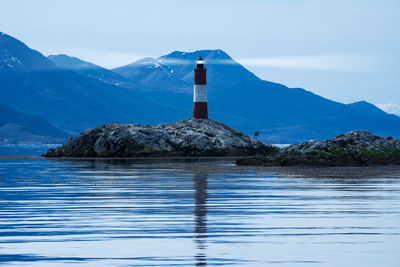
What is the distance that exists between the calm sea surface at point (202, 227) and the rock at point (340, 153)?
27.5 meters

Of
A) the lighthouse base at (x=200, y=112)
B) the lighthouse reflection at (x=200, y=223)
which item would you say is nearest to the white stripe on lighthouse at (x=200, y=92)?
the lighthouse base at (x=200, y=112)

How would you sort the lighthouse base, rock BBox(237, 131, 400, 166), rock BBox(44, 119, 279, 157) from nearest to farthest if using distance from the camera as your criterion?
rock BBox(237, 131, 400, 166) → rock BBox(44, 119, 279, 157) → the lighthouse base

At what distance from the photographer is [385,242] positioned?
52.8ft

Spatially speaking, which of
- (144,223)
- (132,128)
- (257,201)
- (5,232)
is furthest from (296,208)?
(132,128)

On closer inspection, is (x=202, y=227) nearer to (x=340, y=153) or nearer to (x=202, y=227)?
(x=202, y=227)

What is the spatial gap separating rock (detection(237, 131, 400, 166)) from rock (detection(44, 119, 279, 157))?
37179mm

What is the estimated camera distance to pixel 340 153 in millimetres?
62156

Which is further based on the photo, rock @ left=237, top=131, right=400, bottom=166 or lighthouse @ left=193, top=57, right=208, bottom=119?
lighthouse @ left=193, top=57, right=208, bottom=119

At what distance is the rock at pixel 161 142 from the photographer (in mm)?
103188

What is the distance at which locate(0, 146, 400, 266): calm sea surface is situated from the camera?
46.9 feet

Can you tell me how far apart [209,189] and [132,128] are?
7532 cm

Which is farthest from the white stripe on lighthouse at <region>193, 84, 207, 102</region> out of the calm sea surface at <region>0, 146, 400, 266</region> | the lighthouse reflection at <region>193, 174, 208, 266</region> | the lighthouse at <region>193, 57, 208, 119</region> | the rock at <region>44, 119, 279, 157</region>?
the calm sea surface at <region>0, 146, 400, 266</region>

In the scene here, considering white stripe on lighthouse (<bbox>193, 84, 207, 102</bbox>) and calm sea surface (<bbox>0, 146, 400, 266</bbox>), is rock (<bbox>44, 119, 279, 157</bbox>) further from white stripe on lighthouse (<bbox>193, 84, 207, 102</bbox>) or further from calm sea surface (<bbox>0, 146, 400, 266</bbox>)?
calm sea surface (<bbox>0, 146, 400, 266</bbox>)

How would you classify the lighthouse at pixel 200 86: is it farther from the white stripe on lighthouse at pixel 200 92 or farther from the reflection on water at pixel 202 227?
the reflection on water at pixel 202 227
